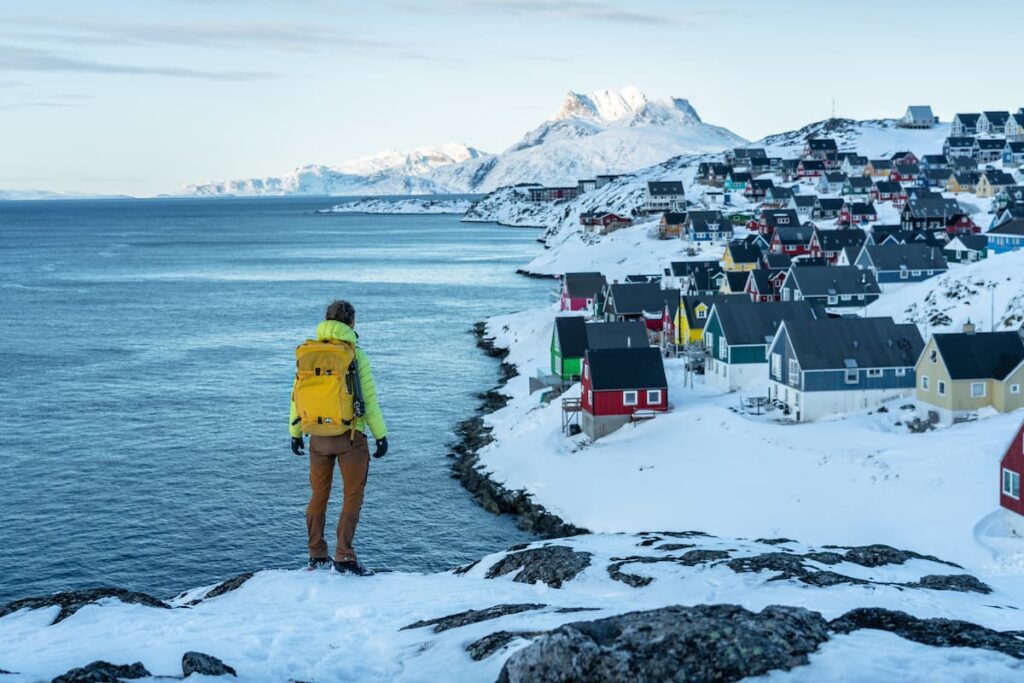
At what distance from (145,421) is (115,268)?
115766 mm

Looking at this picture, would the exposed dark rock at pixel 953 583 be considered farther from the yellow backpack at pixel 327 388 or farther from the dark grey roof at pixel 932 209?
the dark grey roof at pixel 932 209

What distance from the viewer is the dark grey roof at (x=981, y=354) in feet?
135

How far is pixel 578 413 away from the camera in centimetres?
4944

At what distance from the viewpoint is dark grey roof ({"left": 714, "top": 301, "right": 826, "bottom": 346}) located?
52.3 metres

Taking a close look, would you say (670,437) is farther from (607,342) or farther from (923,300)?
(923,300)

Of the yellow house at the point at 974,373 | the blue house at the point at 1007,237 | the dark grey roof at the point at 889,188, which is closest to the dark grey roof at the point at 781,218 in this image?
the dark grey roof at the point at 889,188

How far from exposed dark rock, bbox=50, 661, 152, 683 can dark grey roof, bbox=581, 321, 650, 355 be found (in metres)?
46.8

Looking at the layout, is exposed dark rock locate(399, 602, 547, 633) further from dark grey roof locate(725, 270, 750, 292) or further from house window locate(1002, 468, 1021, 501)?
dark grey roof locate(725, 270, 750, 292)

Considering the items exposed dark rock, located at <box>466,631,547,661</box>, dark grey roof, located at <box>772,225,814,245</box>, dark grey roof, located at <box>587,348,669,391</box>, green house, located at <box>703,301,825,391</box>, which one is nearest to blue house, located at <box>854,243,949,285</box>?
dark grey roof, located at <box>772,225,814,245</box>

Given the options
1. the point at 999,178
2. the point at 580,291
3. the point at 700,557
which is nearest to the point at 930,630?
the point at 700,557

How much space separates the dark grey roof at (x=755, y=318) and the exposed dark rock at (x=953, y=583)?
3407cm

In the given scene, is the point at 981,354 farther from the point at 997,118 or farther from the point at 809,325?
the point at 997,118

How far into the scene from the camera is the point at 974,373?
41.0 meters

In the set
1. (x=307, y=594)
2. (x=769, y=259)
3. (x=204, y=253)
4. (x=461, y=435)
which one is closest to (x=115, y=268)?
(x=204, y=253)
